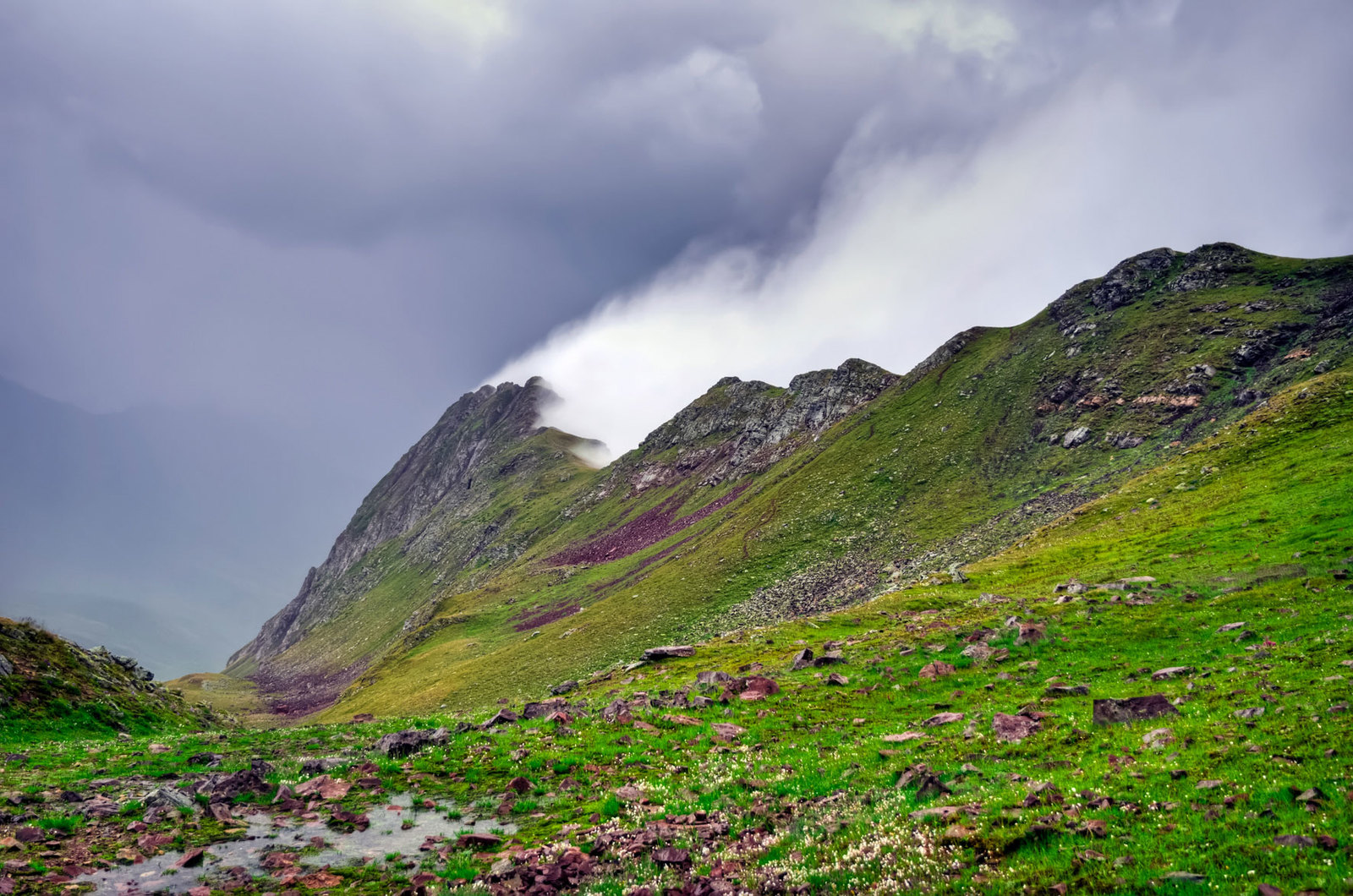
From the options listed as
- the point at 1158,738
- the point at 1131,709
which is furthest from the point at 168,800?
the point at 1131,709

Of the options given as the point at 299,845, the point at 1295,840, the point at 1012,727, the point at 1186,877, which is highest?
the point at 299,845

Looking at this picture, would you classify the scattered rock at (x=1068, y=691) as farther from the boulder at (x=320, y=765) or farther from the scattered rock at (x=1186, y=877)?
the boulder at (x=320, y=765)

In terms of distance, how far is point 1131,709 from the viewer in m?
17.9

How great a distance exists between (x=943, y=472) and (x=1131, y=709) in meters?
90.3

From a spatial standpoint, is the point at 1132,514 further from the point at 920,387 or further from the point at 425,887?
the point at 920,387

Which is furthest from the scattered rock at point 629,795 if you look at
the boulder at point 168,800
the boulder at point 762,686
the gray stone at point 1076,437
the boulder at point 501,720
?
the gray stone at point 1076,437

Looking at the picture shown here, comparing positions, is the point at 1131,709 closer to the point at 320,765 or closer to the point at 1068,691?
the point at 1068,691

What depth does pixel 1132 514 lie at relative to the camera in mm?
59531

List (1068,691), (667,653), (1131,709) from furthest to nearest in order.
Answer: (667,653) → (1068,691) → (1131,709)

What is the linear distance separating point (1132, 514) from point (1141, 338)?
63724 millimetres

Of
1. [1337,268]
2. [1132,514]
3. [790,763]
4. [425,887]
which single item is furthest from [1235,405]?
[425,887]

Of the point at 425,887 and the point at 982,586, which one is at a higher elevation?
the point at 425,887

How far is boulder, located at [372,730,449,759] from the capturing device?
78.7ft

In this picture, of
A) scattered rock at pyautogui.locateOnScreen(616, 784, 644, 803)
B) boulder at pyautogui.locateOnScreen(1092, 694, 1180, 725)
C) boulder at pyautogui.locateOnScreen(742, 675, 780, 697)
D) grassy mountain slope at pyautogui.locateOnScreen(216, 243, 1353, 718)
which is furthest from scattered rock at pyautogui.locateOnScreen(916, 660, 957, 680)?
grassy mountain slope at pyautogui.locateOnScreen(216, 243, 1353, 718)
